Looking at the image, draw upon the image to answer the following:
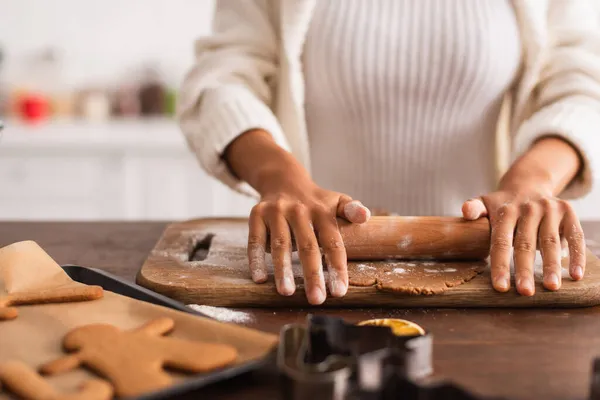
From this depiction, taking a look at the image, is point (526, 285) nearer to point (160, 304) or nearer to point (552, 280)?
point (552, 280)

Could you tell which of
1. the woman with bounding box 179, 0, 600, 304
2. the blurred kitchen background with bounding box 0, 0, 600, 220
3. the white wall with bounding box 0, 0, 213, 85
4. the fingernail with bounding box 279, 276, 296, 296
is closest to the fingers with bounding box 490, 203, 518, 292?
the woman with bounding box 179, 0, 600, 304

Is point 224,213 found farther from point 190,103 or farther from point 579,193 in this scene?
point 579,193

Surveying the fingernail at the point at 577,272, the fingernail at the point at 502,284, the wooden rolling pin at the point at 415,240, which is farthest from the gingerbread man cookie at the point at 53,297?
the fingernail at the point at 577,272

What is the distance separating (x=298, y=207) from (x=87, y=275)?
0.89ft

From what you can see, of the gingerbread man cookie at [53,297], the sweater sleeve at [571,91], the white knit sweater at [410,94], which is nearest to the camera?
the gingerbread man cookie at [53,297]

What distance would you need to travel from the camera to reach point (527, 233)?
2.99 feet

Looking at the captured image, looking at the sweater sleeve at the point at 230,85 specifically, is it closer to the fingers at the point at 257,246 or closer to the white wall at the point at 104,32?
the fingers at the point at 257,246

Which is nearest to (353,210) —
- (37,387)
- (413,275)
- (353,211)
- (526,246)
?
(353,211)

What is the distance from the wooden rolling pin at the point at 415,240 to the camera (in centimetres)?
95

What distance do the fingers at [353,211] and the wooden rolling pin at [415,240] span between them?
0.05ft

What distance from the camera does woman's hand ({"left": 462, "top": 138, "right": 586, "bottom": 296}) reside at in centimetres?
87

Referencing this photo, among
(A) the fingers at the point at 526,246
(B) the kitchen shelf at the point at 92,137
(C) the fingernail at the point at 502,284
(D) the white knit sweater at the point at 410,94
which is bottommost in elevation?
(B) the kitchen shelf at the point at 92,137

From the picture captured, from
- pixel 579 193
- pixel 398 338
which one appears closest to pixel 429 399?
pixel 398 338

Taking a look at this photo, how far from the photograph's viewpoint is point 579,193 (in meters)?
1.18
